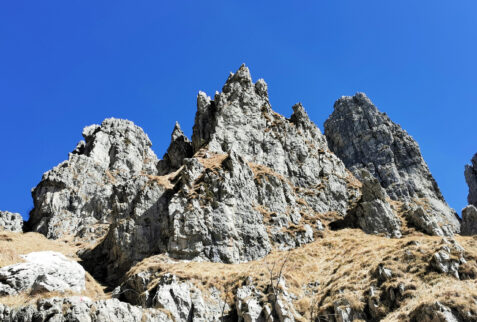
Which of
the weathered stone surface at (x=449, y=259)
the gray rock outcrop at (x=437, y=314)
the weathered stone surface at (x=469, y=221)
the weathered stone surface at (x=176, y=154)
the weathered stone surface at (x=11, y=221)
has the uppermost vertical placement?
the weathered stone surface at (x=176, y=154)

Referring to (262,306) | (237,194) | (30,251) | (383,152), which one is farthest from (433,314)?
(383,152)

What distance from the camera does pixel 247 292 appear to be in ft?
98.2

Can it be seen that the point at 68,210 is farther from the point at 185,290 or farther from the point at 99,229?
the point at 185,290

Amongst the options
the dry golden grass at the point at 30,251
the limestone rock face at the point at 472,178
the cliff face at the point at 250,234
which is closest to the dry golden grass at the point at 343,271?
the cliff face at the point at 250,234

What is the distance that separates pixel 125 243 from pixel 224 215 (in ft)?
37.5

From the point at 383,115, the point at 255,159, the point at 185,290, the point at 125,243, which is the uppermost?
the point at 383,115

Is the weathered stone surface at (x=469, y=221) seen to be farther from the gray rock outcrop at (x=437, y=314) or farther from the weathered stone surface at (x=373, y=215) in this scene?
the gray rock outcrop at (x=437, y=314)

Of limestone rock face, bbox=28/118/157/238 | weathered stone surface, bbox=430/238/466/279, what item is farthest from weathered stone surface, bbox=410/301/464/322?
limestone rock face, bbox=28/118/157/238

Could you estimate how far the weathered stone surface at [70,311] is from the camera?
2023 centimetres

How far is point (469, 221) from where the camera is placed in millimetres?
43781

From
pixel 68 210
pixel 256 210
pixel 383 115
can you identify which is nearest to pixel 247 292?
pixel 256 210

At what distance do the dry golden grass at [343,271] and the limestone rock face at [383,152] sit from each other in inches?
1753

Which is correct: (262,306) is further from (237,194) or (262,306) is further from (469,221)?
(469,221)

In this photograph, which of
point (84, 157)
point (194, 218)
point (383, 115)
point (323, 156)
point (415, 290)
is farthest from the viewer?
point (383, 115)
